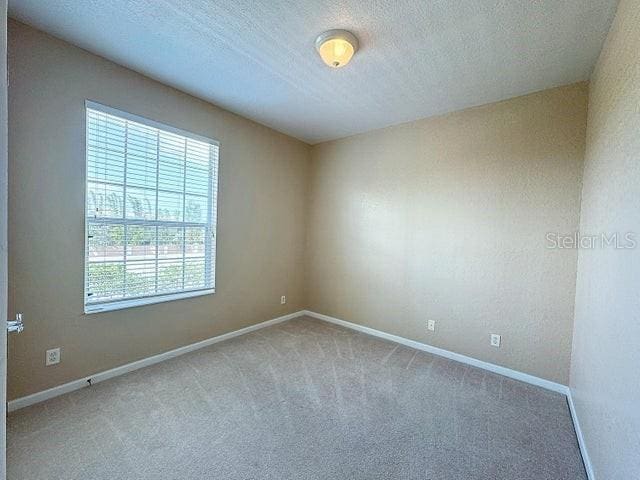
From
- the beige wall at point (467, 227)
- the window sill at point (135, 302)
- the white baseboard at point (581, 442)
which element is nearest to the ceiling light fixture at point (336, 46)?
the beige wall at point (467, 227)

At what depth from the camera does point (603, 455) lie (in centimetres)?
143

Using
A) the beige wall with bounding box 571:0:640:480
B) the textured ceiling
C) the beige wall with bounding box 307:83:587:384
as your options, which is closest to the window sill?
the beige wall with bounding box 307:83:587:384

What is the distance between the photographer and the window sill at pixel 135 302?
2.36m

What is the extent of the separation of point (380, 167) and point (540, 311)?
88.8 inches

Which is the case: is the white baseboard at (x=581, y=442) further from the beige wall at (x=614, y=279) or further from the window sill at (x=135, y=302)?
the window sill at (x=135, y=302)

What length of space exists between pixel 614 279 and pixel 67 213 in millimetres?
3524

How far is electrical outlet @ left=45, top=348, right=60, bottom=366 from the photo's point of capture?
2132 millimetres

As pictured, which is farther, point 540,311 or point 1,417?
point 540,311

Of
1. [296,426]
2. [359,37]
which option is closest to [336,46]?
[359,37]

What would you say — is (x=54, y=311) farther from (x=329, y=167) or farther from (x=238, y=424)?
(x=329, y=167)

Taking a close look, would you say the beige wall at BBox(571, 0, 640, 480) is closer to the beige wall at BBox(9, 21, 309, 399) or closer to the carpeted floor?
the carpeted floor

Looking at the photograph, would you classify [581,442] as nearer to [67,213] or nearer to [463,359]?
[463,359]

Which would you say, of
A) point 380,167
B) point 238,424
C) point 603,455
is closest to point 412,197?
point 380,167

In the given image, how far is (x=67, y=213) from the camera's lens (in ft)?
7.18
